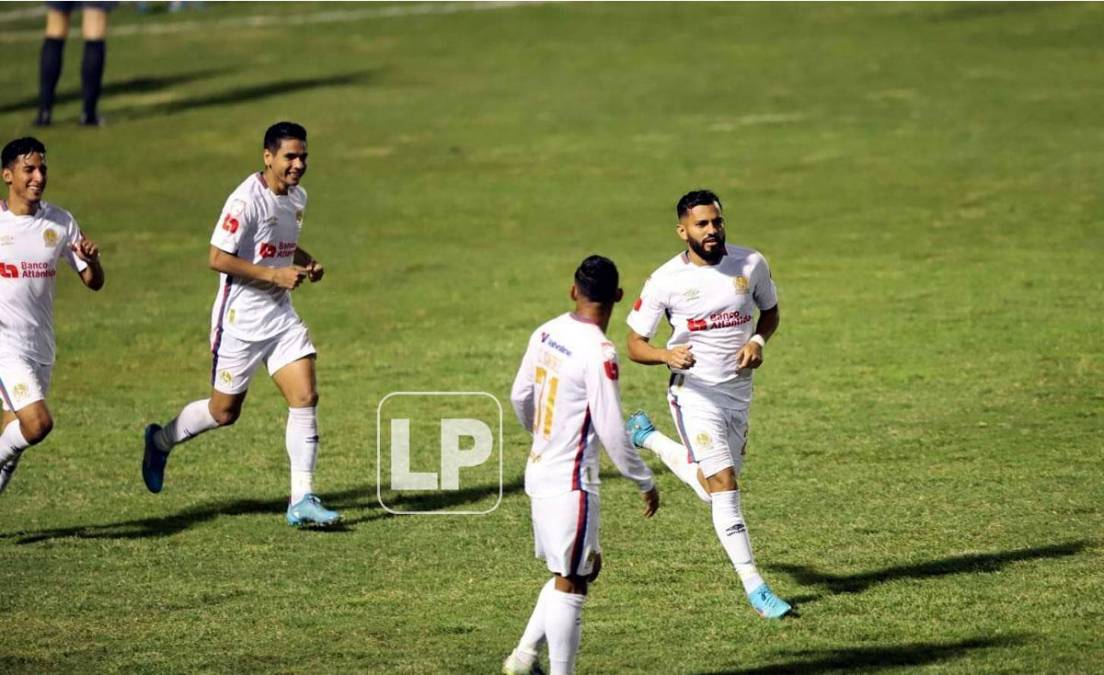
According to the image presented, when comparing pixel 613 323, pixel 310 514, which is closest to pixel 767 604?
pixel 310 514

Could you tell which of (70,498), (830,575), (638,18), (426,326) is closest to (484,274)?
(426,326)

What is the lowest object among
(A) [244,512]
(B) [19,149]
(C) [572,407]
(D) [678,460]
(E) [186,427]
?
(A) [244,512]

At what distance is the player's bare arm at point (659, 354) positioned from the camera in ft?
28.6

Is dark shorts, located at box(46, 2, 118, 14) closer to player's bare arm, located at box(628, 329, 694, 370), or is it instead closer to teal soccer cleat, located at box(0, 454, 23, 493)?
teal soccer cleat, located at box(0, 454, 23, 493)

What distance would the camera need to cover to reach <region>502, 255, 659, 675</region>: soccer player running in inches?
297

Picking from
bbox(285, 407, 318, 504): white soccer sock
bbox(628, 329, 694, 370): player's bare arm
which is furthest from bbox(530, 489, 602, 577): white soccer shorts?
bbox(285, 407, 318, 504): white soccer sock

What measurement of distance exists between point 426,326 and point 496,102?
35.5 ft

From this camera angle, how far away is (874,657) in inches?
326

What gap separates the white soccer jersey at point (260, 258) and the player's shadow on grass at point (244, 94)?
1681 cm

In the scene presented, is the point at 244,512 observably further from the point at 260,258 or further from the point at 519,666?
→ the point at 519,666

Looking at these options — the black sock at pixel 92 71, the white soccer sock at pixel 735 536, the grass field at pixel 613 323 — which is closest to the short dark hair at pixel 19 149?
the grass field at pixel 613 323

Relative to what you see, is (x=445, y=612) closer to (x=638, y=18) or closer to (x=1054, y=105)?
(x=1054, y=105)

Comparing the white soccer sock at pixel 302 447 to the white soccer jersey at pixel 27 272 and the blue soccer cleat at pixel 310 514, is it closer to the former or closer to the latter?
the blue soccer cleat at pixel 310 514

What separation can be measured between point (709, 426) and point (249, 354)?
349cm
